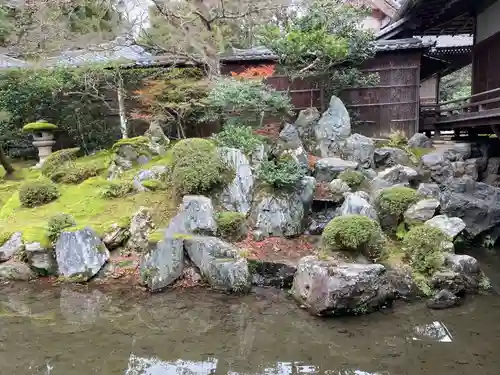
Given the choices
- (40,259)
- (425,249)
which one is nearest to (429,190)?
(425,249)

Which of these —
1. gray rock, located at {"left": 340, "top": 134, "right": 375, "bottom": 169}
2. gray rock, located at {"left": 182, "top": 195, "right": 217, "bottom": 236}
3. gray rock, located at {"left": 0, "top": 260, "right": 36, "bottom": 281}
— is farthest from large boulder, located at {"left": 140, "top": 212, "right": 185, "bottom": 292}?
gray rock, located at {"left": 340, "top": 134, "right": 375, "bottom": 169}

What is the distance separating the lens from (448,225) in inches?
361

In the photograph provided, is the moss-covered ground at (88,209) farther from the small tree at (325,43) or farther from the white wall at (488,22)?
the white wall at (488,22)

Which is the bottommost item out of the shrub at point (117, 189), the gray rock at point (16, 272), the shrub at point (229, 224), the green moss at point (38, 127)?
the gray rock at point (16, 272)

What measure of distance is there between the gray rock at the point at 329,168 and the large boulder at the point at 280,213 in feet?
5.65

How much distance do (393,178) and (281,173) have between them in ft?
11.0

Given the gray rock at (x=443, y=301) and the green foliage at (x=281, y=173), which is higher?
the green foliage at (x=281, y=173)

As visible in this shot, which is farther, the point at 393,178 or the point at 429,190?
the point at 393,178

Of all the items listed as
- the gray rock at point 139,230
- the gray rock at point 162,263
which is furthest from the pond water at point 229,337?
the gray rock at point 139,230

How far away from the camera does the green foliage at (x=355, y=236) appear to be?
27.2 ft

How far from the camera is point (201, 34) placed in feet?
48.6

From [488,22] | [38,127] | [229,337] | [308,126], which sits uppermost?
[488,22]

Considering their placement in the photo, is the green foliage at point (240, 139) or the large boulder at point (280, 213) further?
the green foliage at point (240, 139)

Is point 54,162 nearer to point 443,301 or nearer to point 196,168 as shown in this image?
point 196,168
